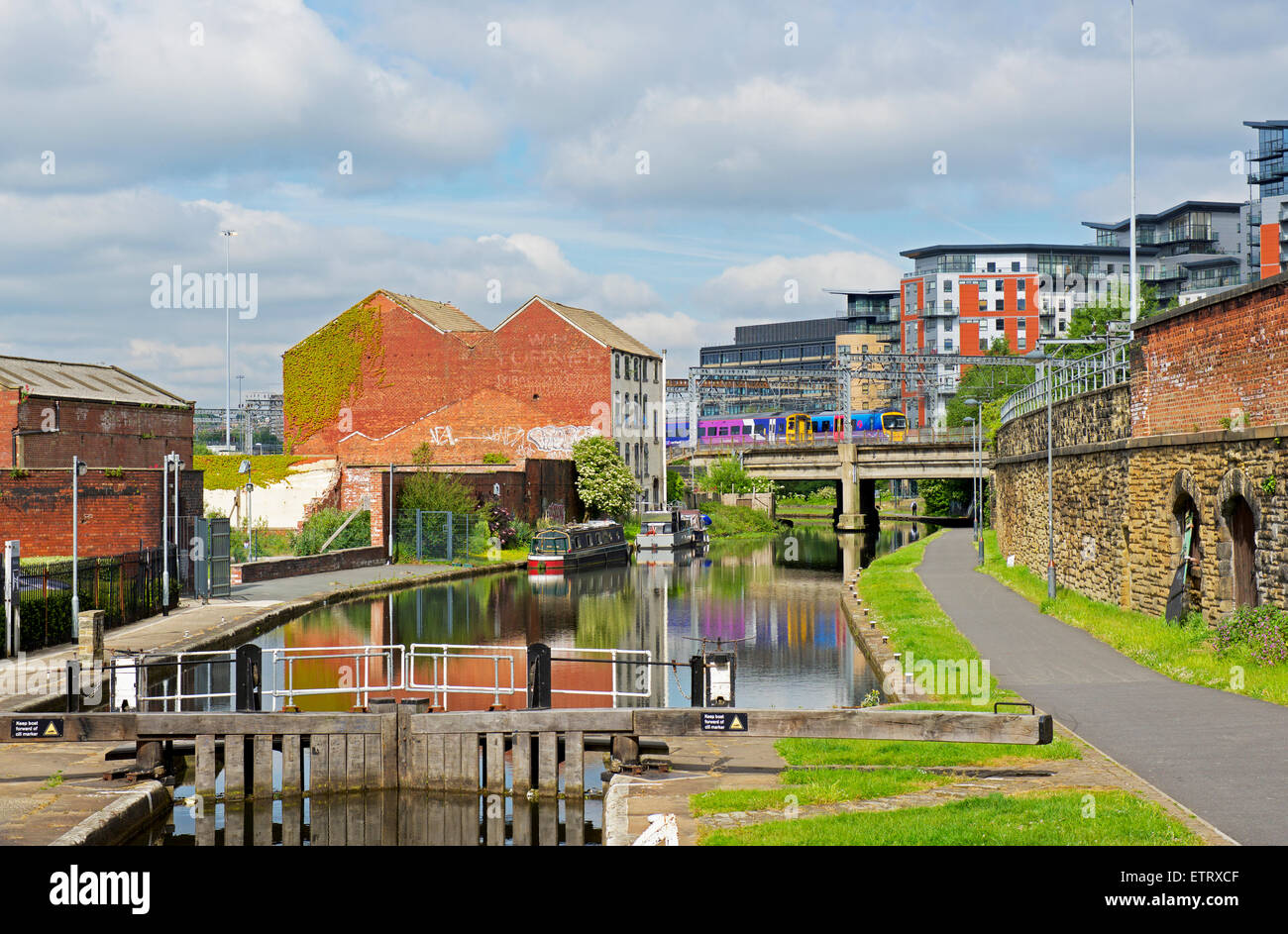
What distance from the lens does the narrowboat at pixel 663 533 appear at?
217ft

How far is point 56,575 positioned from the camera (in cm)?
2795

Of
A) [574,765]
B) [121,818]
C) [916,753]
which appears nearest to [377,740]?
[574,765]

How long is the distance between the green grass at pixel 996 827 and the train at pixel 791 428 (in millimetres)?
78741

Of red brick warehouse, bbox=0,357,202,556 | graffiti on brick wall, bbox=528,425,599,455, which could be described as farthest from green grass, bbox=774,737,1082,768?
graffiti on brick wall, bbox=528,425,599,455

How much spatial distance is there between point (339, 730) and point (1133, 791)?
32.8 ft

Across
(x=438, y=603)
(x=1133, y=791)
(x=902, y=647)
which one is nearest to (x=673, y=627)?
(x=438, y=603)

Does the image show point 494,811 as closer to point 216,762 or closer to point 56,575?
point 216,762

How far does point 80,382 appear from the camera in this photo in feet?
151

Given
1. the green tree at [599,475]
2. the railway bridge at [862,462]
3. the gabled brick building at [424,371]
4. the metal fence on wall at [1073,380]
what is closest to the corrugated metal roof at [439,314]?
the gabled brick building at [424,371]

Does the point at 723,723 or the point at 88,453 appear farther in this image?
the point at 88,453

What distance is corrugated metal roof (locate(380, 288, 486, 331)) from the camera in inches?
3081

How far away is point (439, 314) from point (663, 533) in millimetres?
24560

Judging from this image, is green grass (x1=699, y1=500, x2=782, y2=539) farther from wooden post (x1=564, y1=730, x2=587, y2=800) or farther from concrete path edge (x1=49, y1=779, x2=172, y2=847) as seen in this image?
concrete path edge (x1=49, y1=779, x2=172, y2=847)

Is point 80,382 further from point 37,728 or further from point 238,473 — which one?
point 37,728
